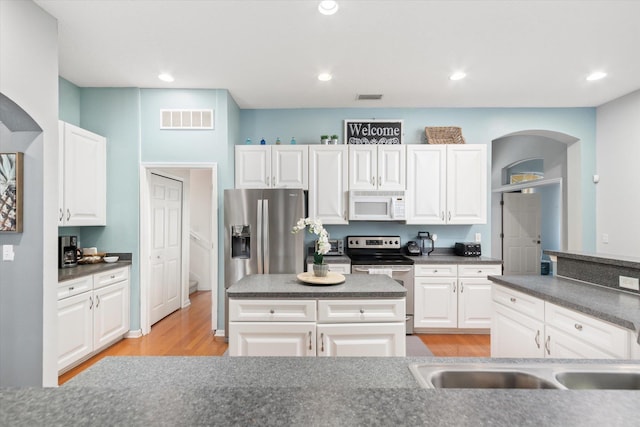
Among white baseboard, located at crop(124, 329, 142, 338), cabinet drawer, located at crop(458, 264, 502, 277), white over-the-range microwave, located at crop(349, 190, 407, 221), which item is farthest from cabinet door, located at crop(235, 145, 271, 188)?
Answer: cabinet drawer, located at crop(458, 264, 502, 277)

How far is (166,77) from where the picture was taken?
11.1 feet

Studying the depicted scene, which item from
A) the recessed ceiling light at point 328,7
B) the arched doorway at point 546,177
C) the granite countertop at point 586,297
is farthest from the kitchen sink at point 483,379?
the arched doorway at point 546,177

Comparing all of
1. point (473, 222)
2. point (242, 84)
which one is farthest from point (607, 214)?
point (242, 84)

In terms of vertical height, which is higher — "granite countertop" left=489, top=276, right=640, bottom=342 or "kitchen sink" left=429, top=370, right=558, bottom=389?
"granite countertop" left=489, top=276, right=640, bottom=342

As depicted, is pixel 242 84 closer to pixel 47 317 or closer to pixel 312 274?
pixel 312 274

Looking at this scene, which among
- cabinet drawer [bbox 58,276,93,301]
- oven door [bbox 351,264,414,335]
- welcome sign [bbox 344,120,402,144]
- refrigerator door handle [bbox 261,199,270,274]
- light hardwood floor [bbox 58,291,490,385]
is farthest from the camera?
welcome sign [bbox 344,120,402,144]

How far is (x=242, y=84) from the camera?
3617 mm

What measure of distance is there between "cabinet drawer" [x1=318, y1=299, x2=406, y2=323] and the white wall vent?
2.66 meters

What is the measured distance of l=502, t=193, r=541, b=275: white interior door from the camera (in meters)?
6.17

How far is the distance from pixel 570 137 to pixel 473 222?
1.88 m

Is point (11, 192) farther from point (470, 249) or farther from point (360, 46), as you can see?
point (470, 249)

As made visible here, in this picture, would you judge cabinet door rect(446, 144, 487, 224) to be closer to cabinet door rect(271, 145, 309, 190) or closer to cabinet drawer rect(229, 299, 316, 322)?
cabinet door rect(271, 145, 309, 190)

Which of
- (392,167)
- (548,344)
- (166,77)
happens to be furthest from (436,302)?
(166,77)

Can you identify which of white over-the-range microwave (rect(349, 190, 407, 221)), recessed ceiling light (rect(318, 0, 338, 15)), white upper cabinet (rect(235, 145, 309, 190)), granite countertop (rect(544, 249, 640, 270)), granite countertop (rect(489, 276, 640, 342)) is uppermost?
recessed ceiling light (rect(318, 0, 338, 15))
